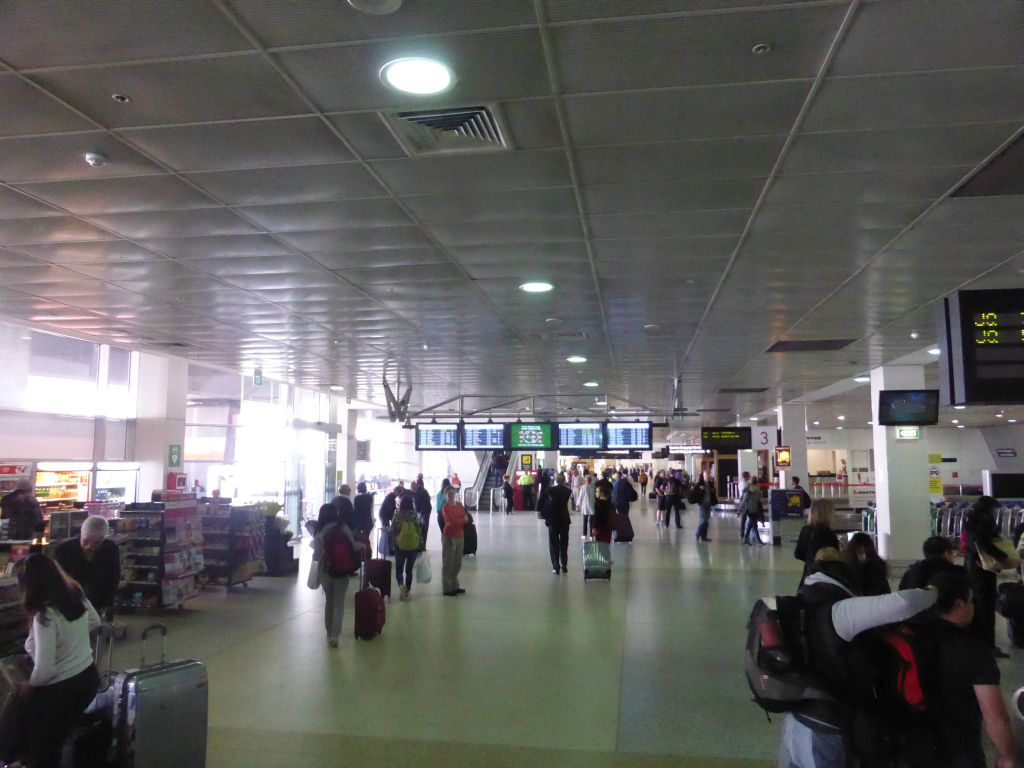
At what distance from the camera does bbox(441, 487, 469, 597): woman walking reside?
11820 millimetres

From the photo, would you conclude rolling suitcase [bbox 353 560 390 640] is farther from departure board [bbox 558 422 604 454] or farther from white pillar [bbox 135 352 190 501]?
white pillar [bbox 135 352 190 501]

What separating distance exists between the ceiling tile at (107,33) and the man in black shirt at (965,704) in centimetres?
445

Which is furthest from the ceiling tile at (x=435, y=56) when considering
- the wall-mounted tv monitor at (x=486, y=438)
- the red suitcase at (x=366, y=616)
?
the wall-mounted tv monitor at (x=486, y=438)

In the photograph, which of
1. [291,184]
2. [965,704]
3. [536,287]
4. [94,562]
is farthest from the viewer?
[536,287]

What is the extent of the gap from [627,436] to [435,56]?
617 inches

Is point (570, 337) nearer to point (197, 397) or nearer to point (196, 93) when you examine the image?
point (196, 93)

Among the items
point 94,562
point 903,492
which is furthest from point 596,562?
point 94,562

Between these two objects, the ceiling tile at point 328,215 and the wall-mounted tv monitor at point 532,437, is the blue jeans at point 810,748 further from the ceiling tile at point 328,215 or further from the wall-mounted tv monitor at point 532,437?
the wall-mounted tv monitor at point 532,437

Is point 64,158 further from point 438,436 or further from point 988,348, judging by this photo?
point 438,436

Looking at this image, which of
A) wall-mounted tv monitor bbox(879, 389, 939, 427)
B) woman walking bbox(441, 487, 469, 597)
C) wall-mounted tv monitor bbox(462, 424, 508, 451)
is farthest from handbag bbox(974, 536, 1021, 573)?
wall-mounted tv monitor bbox(462, 424, 508, 451)

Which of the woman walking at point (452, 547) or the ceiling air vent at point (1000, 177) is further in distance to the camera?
the woman walking at point (452, 547)

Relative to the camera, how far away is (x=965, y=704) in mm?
3154

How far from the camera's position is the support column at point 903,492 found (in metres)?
15.0

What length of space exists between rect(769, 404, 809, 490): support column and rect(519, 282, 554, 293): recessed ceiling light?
18.9 m
